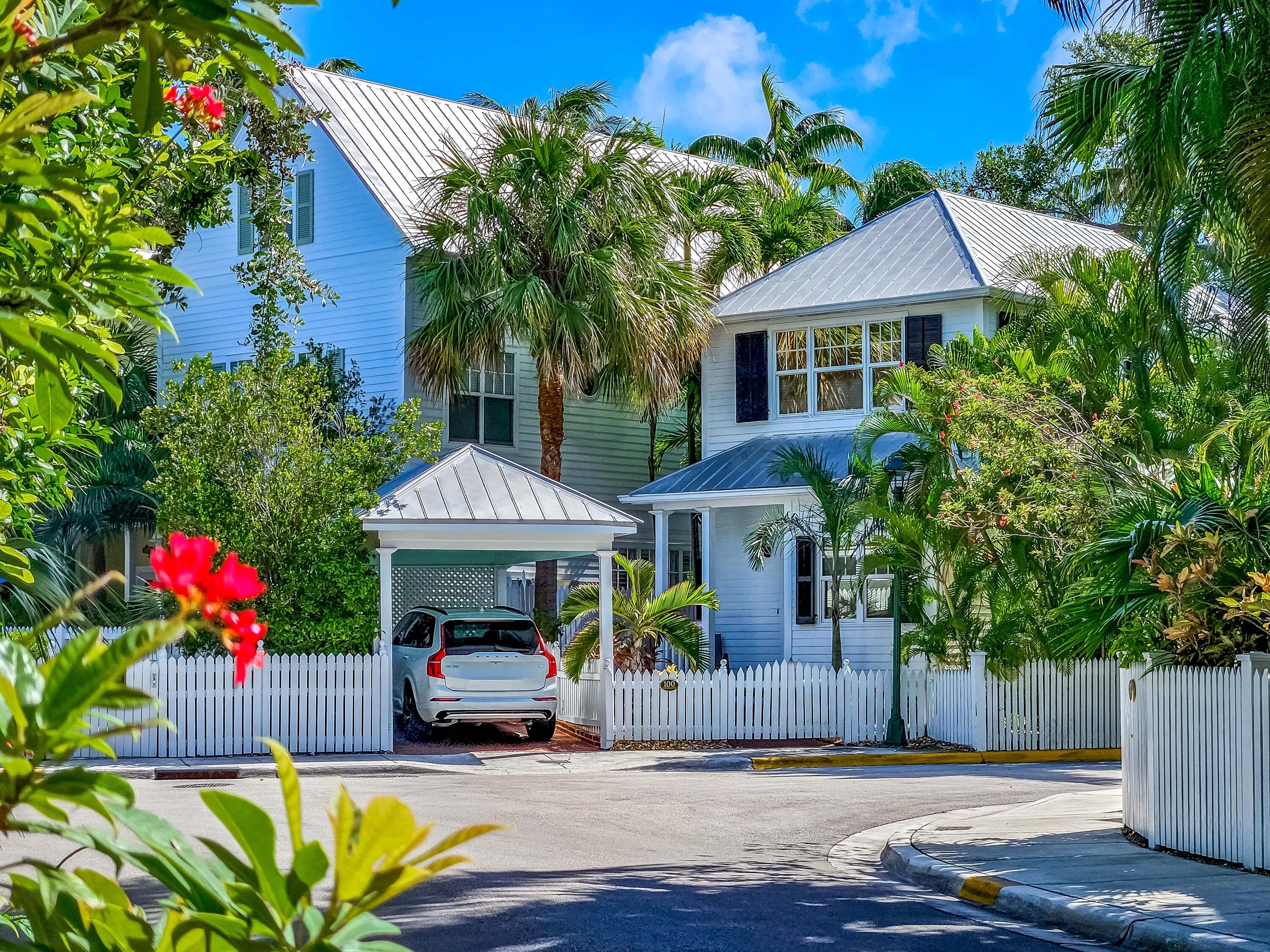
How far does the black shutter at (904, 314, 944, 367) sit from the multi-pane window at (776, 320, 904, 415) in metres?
0.17

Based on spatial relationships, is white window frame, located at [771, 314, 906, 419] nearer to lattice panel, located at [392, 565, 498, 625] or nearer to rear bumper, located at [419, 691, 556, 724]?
lattice panel, located at [392, 565, 498, 625]

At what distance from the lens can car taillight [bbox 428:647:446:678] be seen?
18547 millimetres

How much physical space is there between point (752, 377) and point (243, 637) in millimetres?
25042

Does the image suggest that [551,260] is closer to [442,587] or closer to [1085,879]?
[442,587]

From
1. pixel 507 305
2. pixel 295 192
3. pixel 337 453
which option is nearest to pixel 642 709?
pixel 337 453

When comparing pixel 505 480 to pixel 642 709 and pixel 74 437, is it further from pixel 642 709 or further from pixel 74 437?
pixel 74 437

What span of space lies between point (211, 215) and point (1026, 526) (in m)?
A: 11.0

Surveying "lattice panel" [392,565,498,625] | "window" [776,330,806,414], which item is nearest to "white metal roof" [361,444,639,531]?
"lattice panel" [392,565,498,625]

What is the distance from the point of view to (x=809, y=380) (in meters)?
26.5

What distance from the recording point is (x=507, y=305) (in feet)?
73.3

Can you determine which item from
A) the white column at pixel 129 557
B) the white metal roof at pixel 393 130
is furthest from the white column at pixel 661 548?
the white column at pixel 129 557

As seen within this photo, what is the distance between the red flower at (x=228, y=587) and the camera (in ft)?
6.17

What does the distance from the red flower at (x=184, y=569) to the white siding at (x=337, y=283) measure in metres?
23.8

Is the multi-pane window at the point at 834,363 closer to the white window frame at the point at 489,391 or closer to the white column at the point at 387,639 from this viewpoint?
the white window frame at the point at 489,391
